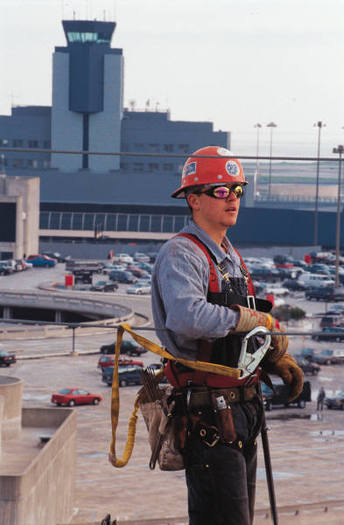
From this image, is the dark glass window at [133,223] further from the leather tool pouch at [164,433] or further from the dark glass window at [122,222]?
the leather tool pouch at [164,433]

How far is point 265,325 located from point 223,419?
364mm

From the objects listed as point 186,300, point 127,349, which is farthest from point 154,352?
point 127,349

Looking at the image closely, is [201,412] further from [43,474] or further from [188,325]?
[43,474]

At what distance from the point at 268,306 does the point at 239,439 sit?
1.67ft

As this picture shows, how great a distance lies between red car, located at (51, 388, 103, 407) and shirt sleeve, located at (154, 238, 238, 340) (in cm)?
3039

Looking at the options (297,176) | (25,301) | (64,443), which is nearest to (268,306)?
(64,443)

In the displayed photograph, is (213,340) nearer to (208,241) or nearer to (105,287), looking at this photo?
(208,241)

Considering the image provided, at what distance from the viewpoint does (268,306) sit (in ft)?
11.6

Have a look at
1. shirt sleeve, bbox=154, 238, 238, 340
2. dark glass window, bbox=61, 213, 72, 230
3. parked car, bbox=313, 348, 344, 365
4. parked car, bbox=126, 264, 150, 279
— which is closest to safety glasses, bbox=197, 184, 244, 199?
shirt sleeve, bbox=154, 238, 238, 340

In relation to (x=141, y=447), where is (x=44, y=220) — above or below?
above

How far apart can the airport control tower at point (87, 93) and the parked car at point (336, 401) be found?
59570mm

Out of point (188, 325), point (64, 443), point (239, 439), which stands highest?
point (188, 325)

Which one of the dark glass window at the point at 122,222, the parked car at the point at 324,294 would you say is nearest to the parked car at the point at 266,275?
the parked car at the point at 324,294

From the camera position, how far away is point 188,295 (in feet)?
10.6
